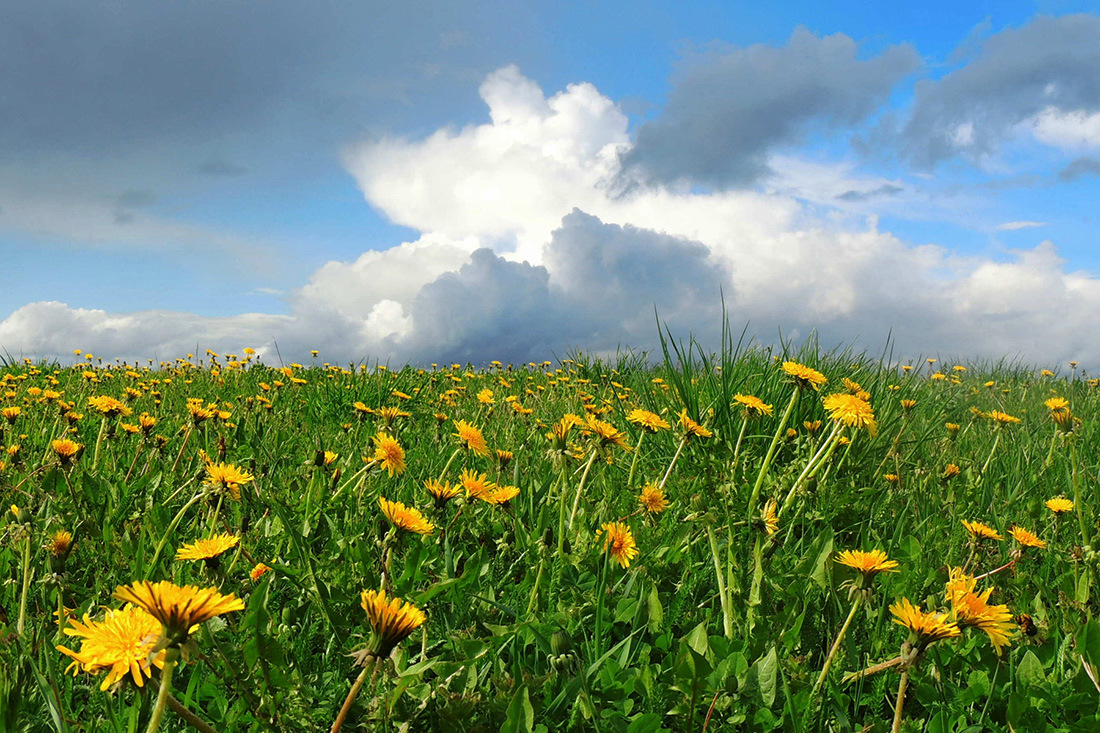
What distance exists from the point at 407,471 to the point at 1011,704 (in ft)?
8.47

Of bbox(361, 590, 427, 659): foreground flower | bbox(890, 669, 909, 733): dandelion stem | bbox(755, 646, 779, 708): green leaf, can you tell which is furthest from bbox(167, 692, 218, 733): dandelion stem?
bbox(890, 669, 909, 733): dandelion stem

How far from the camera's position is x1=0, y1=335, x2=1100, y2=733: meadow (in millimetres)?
1473

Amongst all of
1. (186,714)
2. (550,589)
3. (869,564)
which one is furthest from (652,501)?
(186,714)

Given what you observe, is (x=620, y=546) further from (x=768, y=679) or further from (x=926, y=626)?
(x=926, y=626)

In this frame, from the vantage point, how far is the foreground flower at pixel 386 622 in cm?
119

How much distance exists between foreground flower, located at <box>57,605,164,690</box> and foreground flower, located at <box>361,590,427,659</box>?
1.03ft

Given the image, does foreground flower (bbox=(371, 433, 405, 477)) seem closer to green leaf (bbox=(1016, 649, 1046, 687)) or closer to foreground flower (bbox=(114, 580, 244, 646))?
foreground flower (bbox=(114, 580, 244, 646))

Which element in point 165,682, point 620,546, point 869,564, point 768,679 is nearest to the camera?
point 165,682

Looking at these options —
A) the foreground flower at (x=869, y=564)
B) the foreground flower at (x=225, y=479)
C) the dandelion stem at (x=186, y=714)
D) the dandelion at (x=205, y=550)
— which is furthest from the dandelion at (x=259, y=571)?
the foreground flower at (x=869, y=564)

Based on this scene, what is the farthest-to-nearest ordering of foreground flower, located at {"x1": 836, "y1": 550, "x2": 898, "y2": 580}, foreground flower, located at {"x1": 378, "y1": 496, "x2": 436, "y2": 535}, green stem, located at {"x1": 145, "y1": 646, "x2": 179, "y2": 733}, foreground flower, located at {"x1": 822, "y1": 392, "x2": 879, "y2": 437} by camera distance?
foreground flower, located at {"x1": 822, "y1": 392, "x2": 879, "y2": 437}, foreground flower, located at {"x1": 378, "y1": 496, "x2": 436, "y2": 535}, foreground flower, located at {"x1": 836, "y1": 550, "x2": 898, "y2": 580}, green stem, located at {"x1": 145, "y1": 646, "x2": 179, "y2": 733}

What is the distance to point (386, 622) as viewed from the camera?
120cm

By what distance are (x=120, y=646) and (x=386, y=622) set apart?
1.37 ft

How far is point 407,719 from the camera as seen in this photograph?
1.39 metres

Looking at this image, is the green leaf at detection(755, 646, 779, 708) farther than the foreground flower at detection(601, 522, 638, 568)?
No
